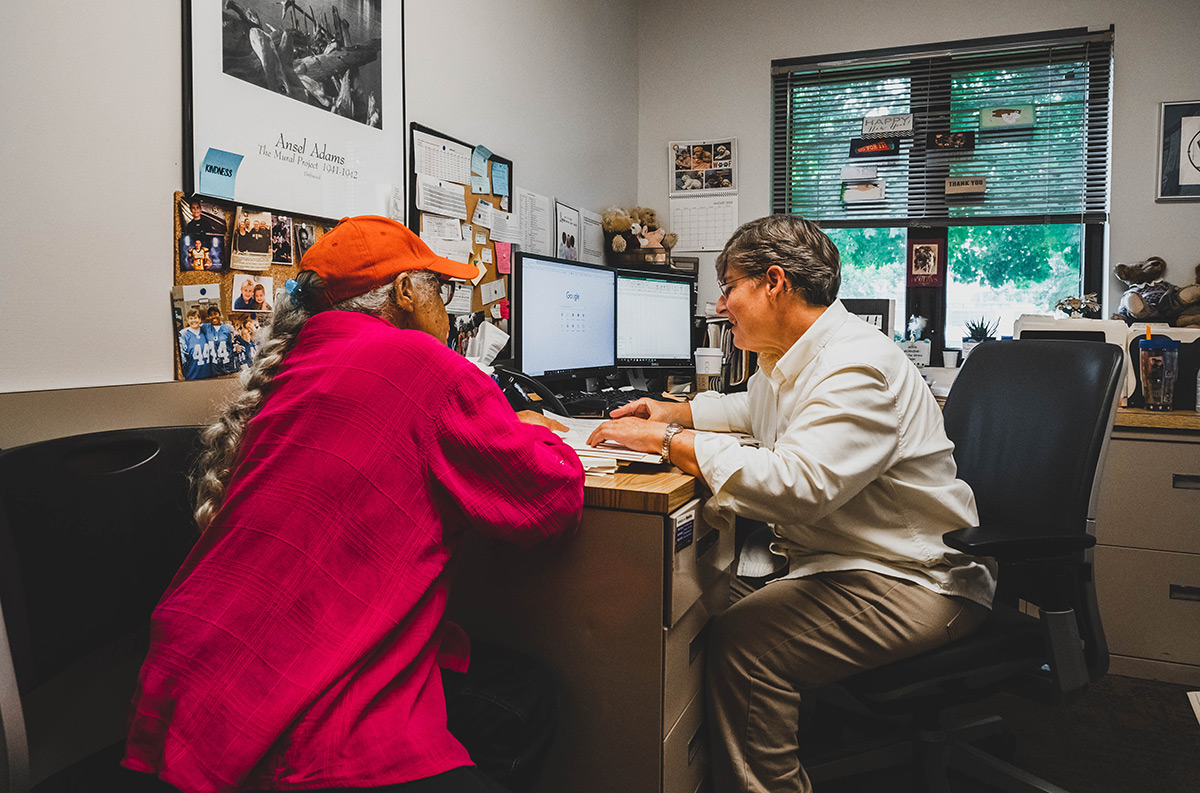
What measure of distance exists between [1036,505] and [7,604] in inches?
62.2

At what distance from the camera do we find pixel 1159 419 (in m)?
2.17

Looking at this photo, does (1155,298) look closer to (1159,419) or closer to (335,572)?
(1159,419)

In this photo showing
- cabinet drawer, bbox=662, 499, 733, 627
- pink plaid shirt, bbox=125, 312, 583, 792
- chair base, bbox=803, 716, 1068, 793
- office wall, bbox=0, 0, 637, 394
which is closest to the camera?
pink plaid shirt, bbox=125, 312, 583, 792

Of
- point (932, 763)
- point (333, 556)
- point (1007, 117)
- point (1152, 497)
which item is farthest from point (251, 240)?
point (1007, 117)

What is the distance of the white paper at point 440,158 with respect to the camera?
186cm

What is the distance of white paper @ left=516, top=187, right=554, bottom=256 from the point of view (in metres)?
2.36

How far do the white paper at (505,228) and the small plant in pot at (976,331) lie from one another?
6.11ft

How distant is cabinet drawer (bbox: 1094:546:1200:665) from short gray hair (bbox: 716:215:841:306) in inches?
53.8

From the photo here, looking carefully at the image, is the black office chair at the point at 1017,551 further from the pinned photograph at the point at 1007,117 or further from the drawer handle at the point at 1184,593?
the pinned photograph at the point at 1007,117

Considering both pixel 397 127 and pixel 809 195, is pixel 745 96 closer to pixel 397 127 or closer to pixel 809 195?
pixel 809 195

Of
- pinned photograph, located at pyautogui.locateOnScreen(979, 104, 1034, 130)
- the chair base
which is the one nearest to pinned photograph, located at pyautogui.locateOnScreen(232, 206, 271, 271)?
the chair base

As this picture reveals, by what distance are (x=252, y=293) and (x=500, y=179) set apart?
100 cm

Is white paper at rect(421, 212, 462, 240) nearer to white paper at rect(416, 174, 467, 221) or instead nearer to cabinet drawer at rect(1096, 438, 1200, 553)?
white paper at rect(416, 174, 467, 221)

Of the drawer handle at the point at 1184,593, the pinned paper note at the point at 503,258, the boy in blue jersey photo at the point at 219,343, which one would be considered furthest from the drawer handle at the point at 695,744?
the drawer handle at the point at 1184,593
